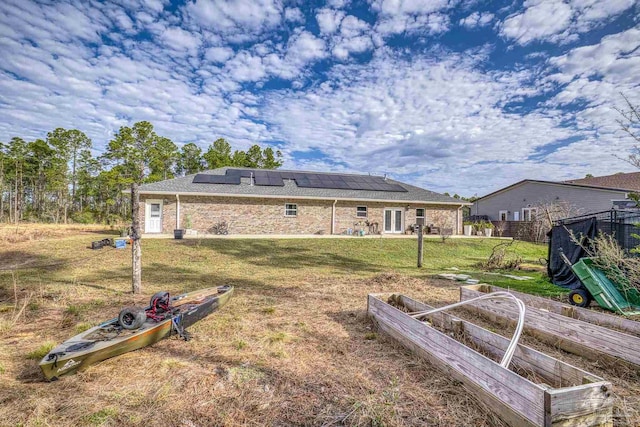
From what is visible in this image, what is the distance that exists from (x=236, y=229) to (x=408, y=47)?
43.0ft

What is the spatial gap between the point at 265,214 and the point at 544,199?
21.4 m

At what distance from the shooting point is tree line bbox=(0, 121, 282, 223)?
31.6 m

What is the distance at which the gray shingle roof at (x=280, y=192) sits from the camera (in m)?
17.2

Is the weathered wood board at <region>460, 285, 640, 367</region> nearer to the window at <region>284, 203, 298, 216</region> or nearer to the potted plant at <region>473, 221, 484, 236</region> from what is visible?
the window at <region>284, 203, 298, 216</region>

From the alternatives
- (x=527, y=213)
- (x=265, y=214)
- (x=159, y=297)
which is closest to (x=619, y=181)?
(x=527, y=213)

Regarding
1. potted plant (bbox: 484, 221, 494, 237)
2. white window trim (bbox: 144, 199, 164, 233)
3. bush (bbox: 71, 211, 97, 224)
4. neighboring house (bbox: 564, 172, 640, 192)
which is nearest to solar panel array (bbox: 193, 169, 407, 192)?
white window trim (bbox: 144, 199, 164, 233)

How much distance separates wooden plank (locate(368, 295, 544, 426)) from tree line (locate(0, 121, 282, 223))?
105 feet

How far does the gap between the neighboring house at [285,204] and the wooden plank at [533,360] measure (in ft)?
48.0

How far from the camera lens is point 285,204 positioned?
1892 centimetres

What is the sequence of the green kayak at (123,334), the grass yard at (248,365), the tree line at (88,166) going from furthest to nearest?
the tree line at (88,166)
the green kayak at (123,334)
the grass yard at (248,365)

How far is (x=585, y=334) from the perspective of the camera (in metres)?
3.71

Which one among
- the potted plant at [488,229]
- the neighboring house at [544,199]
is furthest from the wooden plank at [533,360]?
the potted plant at [488,229]

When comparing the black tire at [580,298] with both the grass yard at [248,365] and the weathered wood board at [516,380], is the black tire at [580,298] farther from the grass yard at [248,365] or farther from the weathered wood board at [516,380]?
the weathered wood board at [516,380]

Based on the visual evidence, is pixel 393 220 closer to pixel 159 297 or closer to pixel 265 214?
pixel 265 214
